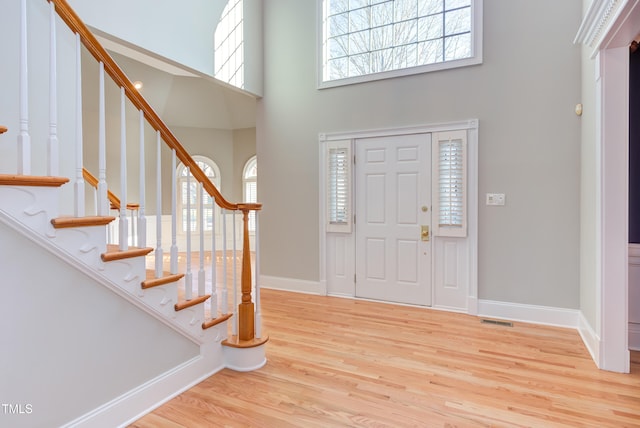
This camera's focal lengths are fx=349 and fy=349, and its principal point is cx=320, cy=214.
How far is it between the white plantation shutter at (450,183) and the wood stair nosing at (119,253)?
2953 millimetres

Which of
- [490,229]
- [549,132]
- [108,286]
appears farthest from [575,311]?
[108,286]

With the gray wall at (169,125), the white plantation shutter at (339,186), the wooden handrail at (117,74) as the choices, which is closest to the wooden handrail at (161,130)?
the wooden handrail at (117,74)

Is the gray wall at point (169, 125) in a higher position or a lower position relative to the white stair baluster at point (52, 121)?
higher

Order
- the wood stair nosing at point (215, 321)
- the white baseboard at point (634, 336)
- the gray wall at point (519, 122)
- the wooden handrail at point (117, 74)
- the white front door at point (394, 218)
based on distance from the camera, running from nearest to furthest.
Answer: the wooden handrail at point (117, 74), the wood stair nosing at point (215, 321), the white baseboard at point (634, 336), the gray wall at point (519, 122), the white front door at point (394, 218)

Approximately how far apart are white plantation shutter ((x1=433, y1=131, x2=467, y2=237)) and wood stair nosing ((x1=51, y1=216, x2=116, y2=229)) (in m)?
3.16

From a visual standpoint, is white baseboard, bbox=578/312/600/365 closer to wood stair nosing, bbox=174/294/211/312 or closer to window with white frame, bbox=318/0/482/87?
window with white frame, bbox=318/0/482/87

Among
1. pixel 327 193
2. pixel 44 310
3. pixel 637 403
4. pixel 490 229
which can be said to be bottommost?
Answer: pixel 637 403

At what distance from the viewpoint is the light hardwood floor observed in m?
1.94

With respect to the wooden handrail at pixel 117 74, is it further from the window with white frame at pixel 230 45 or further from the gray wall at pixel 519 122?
the gray wall at pixel 519 122

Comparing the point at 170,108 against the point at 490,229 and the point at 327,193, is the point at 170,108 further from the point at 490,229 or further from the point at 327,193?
the point at 490,229

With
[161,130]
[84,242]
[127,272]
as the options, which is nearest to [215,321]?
[127,272]

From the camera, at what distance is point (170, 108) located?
7.29 metres

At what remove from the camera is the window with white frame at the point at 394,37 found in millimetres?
3776

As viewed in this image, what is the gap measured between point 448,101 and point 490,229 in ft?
4.73
